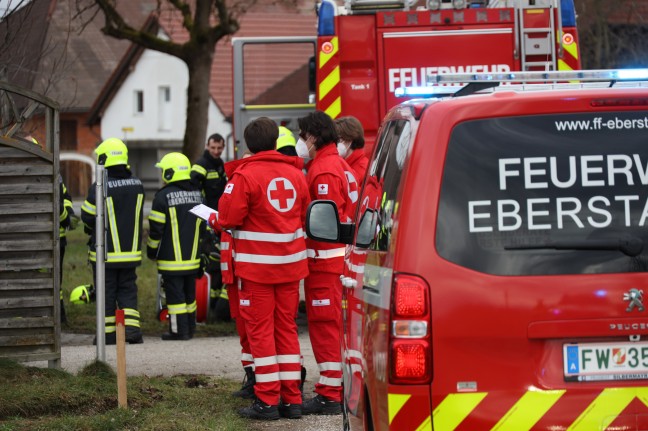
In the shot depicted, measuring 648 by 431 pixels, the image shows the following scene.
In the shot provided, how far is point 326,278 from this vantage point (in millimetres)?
8078

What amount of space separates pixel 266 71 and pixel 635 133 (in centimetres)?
3841

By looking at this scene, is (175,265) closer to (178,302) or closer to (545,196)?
(178,302)

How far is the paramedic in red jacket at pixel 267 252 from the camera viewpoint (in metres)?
7.63

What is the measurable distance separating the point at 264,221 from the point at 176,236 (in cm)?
404

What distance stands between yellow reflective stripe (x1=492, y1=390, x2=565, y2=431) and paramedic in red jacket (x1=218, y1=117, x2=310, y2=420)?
138 inches

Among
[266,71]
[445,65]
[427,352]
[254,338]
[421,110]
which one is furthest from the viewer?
[266,71]

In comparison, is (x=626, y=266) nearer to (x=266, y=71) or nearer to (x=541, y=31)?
(x=541, y=31)

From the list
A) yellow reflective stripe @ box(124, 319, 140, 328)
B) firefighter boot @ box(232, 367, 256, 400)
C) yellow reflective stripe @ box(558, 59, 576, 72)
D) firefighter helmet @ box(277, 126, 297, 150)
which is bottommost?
yellow reflective stripe @ box(124, 319, 140, 328)

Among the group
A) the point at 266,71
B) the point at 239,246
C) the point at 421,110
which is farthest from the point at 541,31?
the point at 266,71

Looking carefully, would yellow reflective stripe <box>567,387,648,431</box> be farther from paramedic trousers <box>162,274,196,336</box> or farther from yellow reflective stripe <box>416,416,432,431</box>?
paramedic trousers <box>162,274,196,336</box>

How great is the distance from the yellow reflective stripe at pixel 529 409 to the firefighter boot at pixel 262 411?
3683mm

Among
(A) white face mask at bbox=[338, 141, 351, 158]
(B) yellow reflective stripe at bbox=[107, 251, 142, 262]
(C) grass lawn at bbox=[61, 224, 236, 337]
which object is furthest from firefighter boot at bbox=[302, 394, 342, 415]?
(C) grass lawn at bbox=[61, 224, 236, 337]

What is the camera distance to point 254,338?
7723 mm

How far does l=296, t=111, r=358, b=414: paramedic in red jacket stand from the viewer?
8.06 meters
